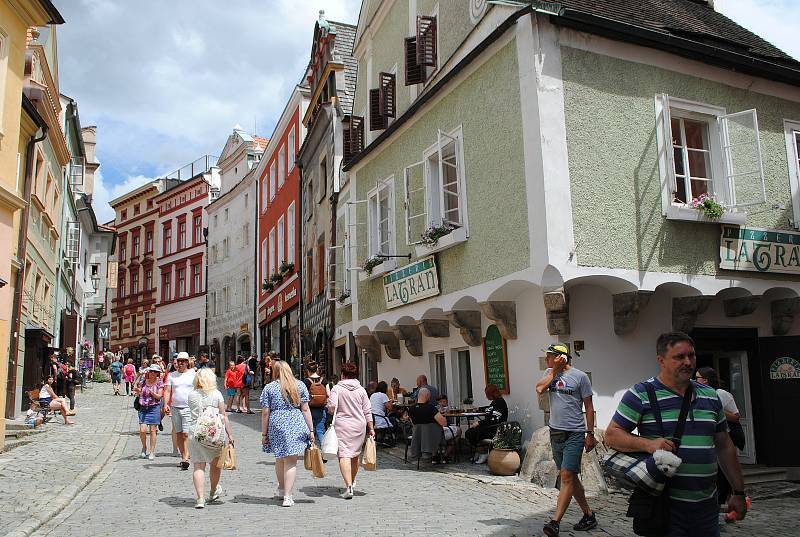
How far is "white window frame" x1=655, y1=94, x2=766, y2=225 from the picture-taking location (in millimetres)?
11758

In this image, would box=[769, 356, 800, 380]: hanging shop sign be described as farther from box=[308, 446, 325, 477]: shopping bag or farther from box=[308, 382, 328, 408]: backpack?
box=[308, 446, 325, 477]: shopping bag

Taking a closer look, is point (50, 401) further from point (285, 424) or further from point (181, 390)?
point (285, 424)

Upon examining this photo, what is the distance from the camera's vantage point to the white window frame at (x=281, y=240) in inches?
1296

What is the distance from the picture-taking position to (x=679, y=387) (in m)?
4.42

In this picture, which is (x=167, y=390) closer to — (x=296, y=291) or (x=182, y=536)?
(x=182, y=536)

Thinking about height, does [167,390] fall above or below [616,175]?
below

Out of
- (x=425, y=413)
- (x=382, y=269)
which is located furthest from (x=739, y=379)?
(x=382, y=269)

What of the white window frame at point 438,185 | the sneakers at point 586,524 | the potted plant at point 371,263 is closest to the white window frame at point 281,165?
the potted plant at point 371,263

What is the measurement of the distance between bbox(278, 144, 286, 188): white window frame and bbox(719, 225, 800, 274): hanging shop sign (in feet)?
77.8

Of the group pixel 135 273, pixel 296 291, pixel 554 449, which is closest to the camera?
pixel 554 449

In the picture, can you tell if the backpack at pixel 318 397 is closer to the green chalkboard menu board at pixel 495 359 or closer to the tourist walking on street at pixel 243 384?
the green chalkboard menu board at pixel 495 359

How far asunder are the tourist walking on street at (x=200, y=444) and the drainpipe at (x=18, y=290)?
10554 mm

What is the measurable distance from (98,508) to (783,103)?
42.5 ft

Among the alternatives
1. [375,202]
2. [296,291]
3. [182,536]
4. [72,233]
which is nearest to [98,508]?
[182,536]
